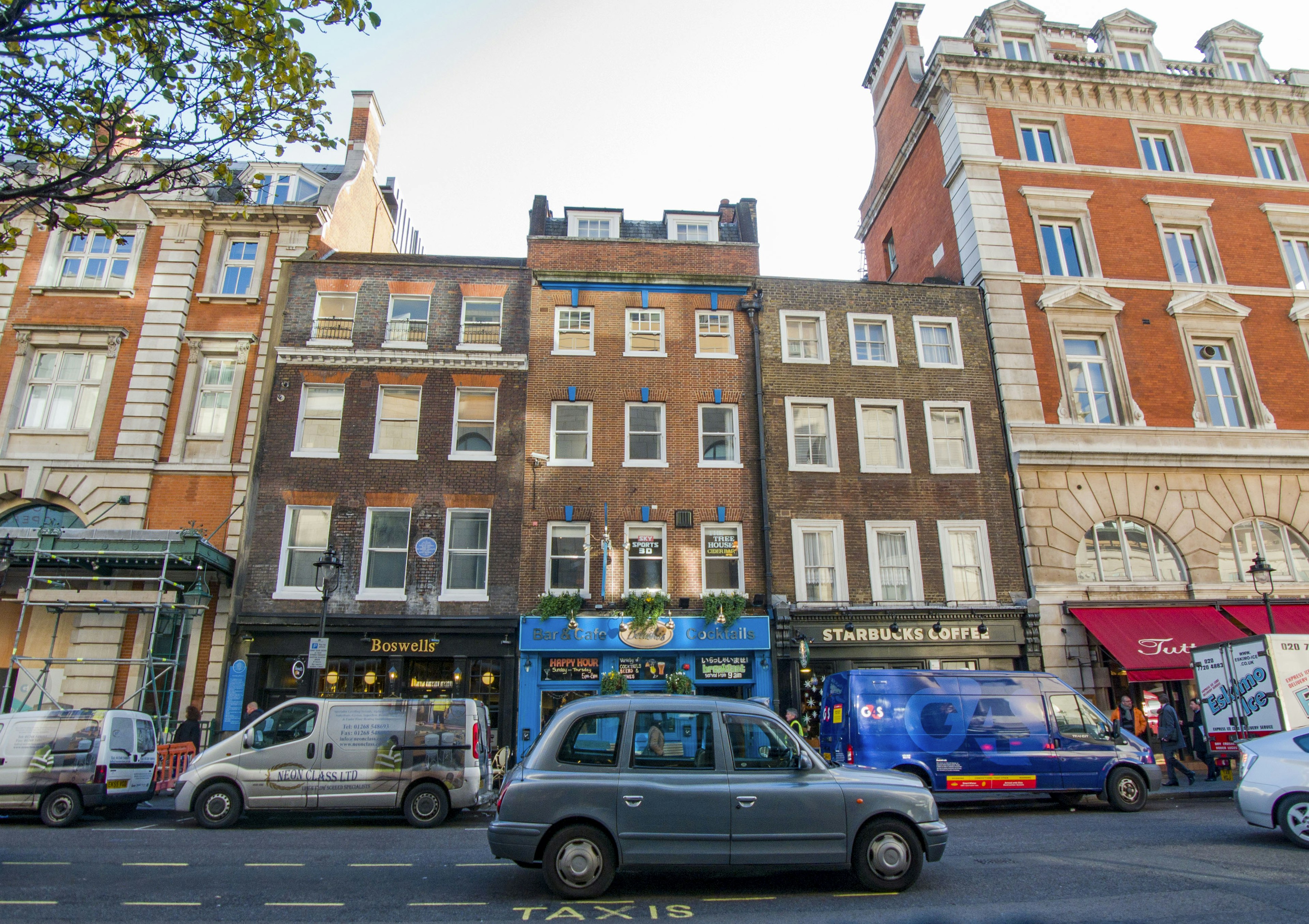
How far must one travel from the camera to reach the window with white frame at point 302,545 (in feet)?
63.3

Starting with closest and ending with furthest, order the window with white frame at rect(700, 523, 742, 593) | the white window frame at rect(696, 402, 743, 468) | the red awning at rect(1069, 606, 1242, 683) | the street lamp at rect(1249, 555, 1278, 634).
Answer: the street lamp at rect(1249, 555, 1278, 634) < the red awning at rect(1069, 606, 1242, 683) < the window with white frame at rect(700, 523, 742, 593) < the white window frame at rect(696, 402, 743, 468)

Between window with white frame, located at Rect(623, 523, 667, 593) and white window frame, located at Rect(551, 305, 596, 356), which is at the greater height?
white window frame, located at Rect(551, 305, 596, 356)

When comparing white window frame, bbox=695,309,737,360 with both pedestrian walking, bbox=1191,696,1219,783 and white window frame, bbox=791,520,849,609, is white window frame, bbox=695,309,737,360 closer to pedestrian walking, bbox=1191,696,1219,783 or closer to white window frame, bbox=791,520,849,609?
white window frame, bbox=791,520,849,609

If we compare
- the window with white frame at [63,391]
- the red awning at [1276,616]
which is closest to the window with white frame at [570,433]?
the window with white frame at [63,391]

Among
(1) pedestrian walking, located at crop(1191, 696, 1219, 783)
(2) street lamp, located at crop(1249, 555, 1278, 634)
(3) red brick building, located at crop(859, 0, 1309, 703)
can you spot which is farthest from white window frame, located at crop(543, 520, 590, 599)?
(2) street lamp, located at crop(1249, 555, 1278, 634)

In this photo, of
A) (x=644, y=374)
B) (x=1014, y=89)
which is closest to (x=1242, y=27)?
(x=1014, y=89)

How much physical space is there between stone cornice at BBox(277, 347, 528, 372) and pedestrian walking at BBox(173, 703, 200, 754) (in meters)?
9.43

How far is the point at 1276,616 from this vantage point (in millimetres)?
19922

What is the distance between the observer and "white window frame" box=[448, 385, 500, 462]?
20438 mm

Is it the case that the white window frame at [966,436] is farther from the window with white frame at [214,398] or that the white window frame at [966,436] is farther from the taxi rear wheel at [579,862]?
the window with white frame at [214,398]

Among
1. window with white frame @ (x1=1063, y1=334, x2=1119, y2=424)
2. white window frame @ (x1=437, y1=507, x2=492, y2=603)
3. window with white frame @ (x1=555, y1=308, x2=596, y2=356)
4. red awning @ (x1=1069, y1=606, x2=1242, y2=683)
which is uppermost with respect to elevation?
window with white frame @ (x1=555, y1=308, x2=596, y2=356)

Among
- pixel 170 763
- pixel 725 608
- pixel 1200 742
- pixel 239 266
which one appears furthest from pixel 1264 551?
pixel 239 266

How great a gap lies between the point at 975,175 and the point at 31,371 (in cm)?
2826

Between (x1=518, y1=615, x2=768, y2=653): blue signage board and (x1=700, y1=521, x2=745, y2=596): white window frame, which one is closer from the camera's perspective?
(x1=518, y1=615, x2=768, y2=653): blue signage board
